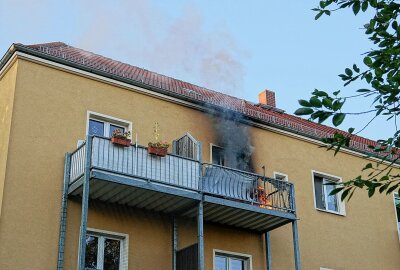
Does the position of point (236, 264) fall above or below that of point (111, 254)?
above

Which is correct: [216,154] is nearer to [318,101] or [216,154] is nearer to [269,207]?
[269,207]

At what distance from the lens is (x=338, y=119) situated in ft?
31.1

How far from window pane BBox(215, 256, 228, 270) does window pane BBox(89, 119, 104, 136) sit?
4.53 metres

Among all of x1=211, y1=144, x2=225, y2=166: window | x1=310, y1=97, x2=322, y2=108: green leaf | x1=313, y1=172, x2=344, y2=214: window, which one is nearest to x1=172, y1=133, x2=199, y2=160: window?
x1=211, y1=144, x2=225, y2=166: window

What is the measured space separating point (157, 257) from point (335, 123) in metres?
8.49

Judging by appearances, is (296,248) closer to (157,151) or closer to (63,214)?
(157,151)

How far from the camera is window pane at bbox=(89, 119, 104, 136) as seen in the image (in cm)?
1742

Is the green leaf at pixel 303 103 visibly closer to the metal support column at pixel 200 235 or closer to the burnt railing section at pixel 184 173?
the burnt railing section at pixel 184 173

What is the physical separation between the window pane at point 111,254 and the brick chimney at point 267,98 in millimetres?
12527

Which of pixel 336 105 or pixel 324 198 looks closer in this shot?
pixel 336 105

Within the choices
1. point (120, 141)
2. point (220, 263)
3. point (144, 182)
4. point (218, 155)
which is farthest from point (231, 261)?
point (120, 141)

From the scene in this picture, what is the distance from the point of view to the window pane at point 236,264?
18391 millimetres

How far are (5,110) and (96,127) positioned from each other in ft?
7.55

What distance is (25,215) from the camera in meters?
15.2
